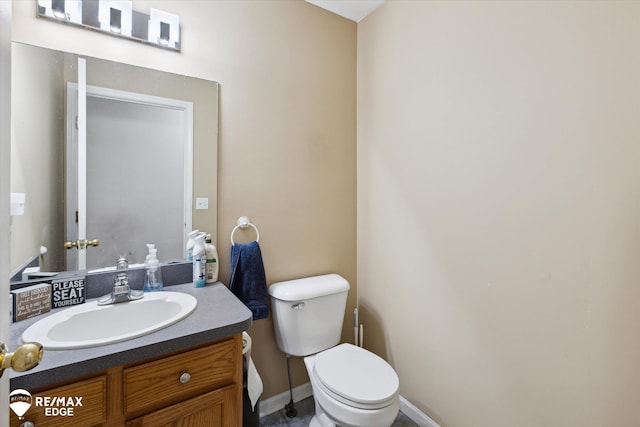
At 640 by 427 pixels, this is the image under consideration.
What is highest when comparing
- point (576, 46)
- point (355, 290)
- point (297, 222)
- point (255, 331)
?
point (576, 46)

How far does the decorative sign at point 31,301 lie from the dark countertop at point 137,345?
0.02m

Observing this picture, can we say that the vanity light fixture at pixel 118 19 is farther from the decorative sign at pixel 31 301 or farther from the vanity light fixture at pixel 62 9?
the decorative sign at pixel 31 301

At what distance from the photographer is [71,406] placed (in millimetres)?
816

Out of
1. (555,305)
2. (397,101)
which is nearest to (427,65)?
(397,101)

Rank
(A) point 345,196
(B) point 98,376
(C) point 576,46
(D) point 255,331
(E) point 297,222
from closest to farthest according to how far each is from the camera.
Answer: (B) point 98,376, (C) point 576,46, (D) point 255,331, (E) point 297,222, (A) point 345,196

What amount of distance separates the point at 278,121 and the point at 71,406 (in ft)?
4.90

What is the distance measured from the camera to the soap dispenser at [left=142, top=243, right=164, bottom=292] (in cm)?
136

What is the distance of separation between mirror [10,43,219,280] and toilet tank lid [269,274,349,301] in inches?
27.9

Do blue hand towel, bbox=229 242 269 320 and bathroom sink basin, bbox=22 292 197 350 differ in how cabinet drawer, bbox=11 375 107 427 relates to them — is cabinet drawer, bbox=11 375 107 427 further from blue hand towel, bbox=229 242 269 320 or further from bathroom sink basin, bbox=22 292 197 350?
blue hand towel, bbox=229 242 269 320

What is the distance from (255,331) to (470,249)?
4.12ft

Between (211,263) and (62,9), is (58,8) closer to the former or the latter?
(62,9)

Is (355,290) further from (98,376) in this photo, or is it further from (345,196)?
(98,376)

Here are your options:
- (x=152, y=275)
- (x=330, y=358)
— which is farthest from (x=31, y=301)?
(x=330, y=358)

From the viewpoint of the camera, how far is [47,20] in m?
1.21
